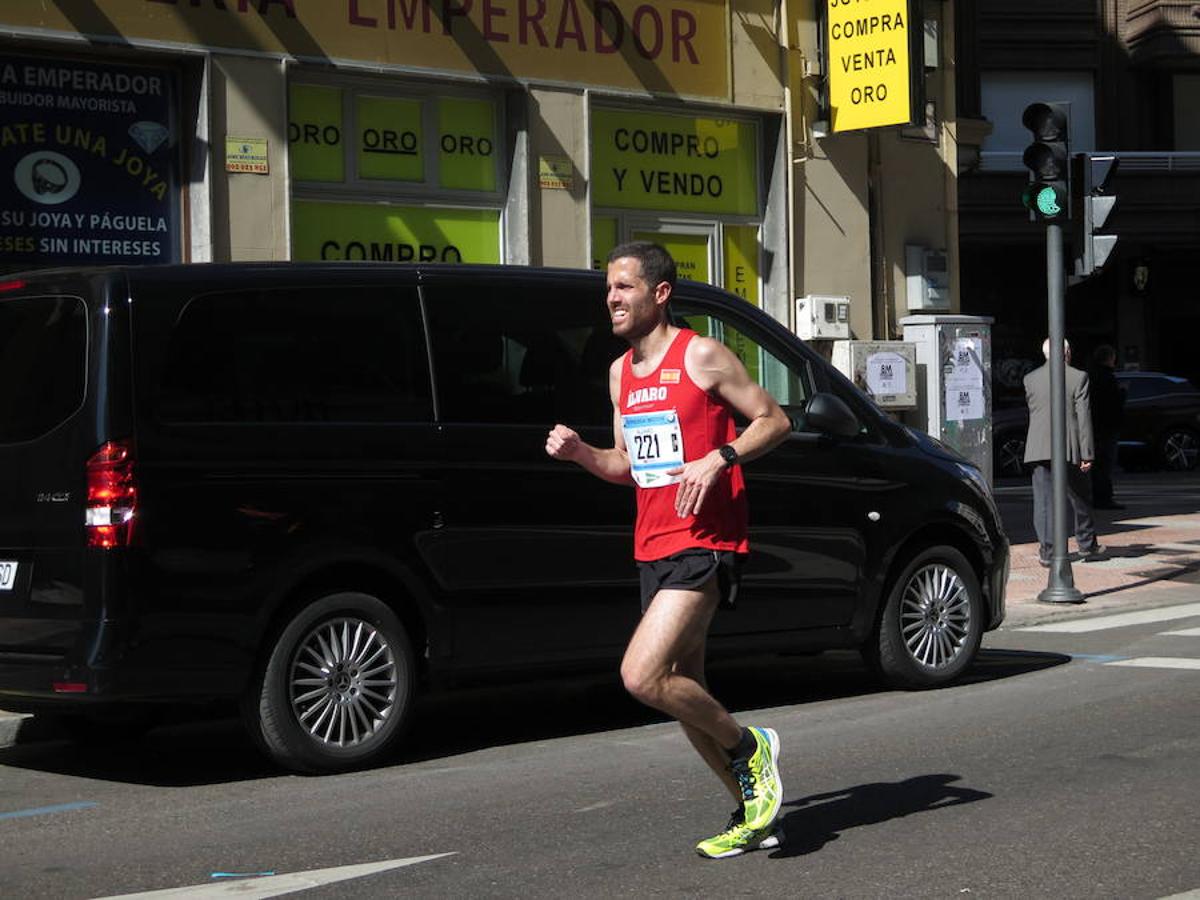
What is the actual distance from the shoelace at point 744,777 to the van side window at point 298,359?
2555mm

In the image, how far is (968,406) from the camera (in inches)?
688

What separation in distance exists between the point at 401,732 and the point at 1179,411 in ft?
80.7

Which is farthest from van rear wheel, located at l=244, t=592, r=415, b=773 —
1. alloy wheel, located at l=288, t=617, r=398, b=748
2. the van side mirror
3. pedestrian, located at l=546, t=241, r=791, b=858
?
pedestrian, located at l=546, t=241, r=791, b=858

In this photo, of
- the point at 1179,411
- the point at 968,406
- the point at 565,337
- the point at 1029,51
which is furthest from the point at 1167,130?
the point at 565,337

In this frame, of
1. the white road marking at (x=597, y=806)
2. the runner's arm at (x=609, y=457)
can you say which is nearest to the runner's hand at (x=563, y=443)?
the runner's arm at (x=609, y=457)

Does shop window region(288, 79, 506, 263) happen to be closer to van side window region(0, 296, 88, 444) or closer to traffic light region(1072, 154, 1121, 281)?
traffic light region(1072, 154, 1121, 281)

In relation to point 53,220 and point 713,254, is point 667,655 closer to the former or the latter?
point 53,220

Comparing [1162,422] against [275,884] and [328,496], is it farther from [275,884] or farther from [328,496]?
[275,884]

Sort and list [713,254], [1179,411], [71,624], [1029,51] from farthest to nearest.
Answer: [1029,51] < [1179,411] < [713,254] < [71,624]

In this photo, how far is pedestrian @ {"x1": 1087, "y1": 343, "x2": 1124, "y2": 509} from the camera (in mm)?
21406

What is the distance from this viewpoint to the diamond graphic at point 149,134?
43.9 ft

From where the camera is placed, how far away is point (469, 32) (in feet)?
48.5

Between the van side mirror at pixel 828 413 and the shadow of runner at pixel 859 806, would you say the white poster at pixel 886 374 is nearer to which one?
the van side mirror at pixel 828 413

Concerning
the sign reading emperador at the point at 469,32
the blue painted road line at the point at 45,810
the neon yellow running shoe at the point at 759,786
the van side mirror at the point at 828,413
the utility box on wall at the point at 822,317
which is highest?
the sign reading emperador at the point at 469,32
